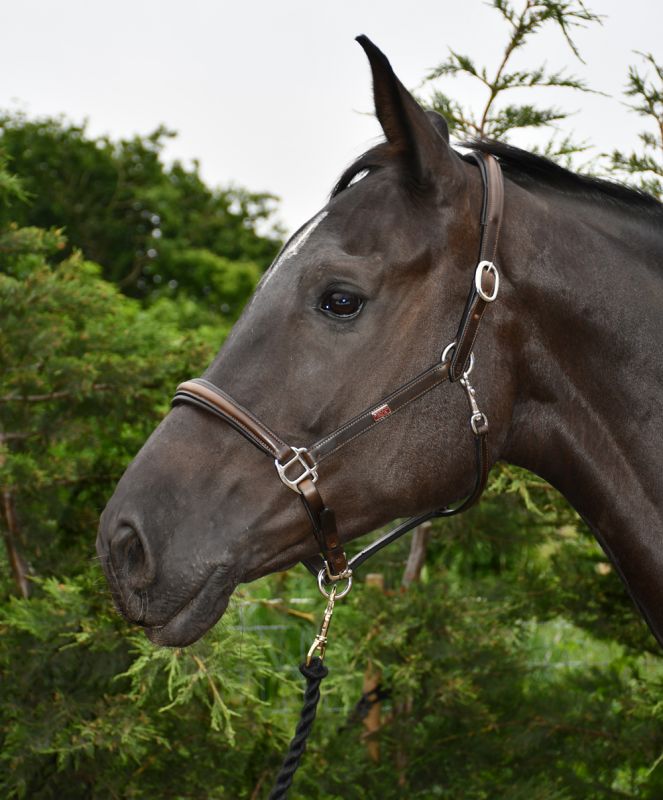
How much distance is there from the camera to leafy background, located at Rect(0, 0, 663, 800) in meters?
3.57

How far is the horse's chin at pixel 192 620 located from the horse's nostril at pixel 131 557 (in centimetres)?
12

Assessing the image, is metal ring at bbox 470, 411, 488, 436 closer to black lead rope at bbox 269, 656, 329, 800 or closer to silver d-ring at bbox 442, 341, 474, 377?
silver d-ring at bbox 442, 341, 474, 377

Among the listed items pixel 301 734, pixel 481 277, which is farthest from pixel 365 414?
pixel 301 734

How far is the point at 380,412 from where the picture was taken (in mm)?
2105

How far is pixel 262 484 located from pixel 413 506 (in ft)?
1.37

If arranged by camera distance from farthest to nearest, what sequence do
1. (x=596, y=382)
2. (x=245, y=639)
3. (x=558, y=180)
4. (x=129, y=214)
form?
(x=129, y=214) → (x=245, y=639) → (x=558, y=180) → (x=596, y=382)

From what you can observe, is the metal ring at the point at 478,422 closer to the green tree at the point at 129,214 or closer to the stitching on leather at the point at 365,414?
the stitching on leather at the point at 365,414

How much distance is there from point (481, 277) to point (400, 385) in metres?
0.34

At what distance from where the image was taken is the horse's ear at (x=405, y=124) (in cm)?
200

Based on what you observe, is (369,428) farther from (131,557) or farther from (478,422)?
(131,557)

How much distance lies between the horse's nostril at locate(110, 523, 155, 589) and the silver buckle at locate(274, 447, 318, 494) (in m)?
0.36

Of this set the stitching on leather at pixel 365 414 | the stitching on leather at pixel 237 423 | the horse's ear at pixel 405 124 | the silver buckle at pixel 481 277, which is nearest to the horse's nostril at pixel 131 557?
the stitching on leather at pixel 237 423

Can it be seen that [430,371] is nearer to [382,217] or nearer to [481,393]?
[481,393]

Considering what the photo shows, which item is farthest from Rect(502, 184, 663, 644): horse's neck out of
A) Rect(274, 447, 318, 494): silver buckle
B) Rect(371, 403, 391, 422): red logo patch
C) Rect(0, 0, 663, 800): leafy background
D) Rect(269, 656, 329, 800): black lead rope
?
Rect(0, 0, 663, 800): leafy background
